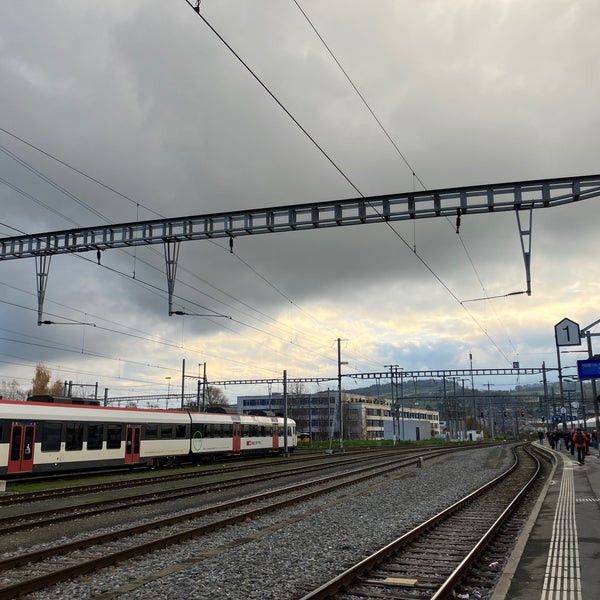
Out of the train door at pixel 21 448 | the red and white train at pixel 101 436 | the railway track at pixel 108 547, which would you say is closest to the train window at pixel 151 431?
the red and white train at pixel 101 436

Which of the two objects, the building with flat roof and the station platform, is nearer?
the station platform

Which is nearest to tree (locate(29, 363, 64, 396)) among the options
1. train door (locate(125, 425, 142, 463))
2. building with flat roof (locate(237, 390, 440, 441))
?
building with flat roof (locate(237, 390, 440, 441))

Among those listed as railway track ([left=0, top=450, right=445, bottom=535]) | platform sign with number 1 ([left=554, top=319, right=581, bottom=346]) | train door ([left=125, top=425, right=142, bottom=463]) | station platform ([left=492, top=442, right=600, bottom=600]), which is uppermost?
platform sign with number 1 ([left=554, top=319, right=581, bottom=346])

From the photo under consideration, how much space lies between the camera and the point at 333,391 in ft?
393

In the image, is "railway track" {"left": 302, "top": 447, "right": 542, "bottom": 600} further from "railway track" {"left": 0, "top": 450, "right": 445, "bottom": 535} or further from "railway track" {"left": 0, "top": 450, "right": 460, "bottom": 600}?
"railway track" {"left": 0, "top": 450, "right": 445, "bottom": 535}

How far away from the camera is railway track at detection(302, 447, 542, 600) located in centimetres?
757

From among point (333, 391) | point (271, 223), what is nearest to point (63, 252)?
point (271, 223)

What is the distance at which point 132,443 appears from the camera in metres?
28.6

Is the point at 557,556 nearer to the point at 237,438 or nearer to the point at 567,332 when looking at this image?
the point at 567,332

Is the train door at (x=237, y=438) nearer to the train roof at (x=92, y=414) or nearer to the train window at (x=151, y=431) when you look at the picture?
the train roof at (x=92, y=414)

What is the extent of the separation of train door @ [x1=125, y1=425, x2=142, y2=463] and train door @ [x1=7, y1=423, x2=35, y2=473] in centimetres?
589

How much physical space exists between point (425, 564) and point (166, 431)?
79.9 feet

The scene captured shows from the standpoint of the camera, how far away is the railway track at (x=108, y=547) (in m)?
8.50

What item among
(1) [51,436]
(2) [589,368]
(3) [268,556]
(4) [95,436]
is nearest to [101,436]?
(4) [95,436]
